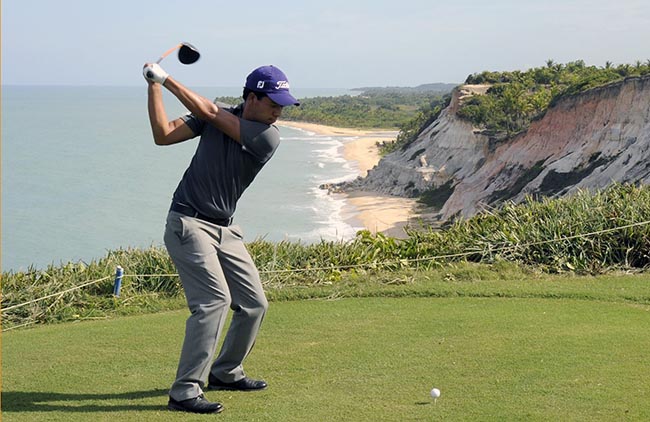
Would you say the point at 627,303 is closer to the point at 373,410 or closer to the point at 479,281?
the point at 479,281

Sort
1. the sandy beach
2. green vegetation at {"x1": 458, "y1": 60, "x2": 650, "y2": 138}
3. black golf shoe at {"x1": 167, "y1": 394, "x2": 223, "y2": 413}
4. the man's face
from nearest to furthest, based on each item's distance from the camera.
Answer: black golf shoe at {"x1": 167, "y1": 394, "x2": 223, "y2": 413} < the man's face < the sandy beach < green vegetation at {"x1": 458, "y1": 60, "x2": 650, "y2": 138}

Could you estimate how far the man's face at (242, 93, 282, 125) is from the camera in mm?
4973

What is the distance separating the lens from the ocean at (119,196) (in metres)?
43.3

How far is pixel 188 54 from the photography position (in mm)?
5211

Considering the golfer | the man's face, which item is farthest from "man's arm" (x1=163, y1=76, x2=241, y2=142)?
the man's face

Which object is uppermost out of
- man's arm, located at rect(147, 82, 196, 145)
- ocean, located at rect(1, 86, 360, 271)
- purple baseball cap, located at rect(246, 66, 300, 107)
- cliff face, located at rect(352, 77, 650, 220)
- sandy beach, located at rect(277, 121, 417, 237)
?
purple baseball cap, located at rect(246, 66, 300, 107)

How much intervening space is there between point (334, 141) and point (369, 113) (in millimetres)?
45362

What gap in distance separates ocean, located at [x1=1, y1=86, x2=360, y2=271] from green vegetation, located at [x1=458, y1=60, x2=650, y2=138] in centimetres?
1098

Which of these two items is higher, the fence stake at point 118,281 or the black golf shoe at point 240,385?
the black golf shoe at point 240,385

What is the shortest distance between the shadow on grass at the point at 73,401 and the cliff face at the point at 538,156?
2621cm

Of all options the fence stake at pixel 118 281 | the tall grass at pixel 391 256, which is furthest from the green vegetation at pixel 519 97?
the fence stake at pixel 118 281

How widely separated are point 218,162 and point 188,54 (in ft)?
2.67

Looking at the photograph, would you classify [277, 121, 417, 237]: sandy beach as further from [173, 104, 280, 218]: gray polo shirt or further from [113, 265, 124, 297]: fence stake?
[173, 104, 280, 218]: gray polo shirt

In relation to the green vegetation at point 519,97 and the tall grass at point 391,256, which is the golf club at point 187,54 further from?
the green vegetation at point 519,97
